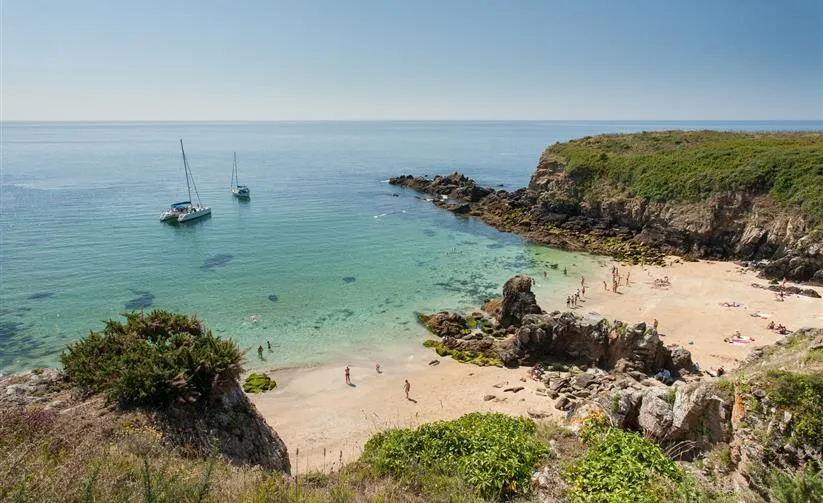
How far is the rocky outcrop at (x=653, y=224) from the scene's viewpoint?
35906mm

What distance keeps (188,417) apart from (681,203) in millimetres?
48436

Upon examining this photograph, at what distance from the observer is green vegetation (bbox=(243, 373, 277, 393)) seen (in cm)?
2330

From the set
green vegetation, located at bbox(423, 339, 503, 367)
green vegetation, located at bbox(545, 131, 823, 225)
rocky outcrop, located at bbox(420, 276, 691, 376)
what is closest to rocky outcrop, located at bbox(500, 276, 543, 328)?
rocky outcrop, located at bbox(420, 276, 691, 376)

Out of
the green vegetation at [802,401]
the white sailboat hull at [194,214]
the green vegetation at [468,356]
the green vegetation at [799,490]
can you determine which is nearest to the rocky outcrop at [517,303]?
the green vegetation at [468,356]

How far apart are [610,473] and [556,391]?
1320cm

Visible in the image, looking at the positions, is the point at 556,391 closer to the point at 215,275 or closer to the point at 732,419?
the point at 732,419

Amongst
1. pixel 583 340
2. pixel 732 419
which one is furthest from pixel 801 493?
pixel 583 340

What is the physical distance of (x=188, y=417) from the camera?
426 inches

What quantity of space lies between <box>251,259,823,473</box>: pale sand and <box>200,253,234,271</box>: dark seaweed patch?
67.5ft

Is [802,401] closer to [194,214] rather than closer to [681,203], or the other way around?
[681,203]

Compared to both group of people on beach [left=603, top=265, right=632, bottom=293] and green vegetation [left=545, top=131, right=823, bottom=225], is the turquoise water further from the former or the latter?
green vegetation [left=545, top=131, right=823, bottom=225]

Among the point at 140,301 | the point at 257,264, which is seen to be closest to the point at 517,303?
the point at 257,264

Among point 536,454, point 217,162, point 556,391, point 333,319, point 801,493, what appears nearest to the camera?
point 801,493

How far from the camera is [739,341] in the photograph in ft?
86.1
